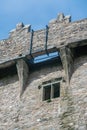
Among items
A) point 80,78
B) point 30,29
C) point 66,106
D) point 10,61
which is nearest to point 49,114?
point 66,106

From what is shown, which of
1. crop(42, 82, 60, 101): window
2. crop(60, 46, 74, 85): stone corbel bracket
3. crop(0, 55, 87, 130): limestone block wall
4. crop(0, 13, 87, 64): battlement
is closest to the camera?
crop(0, 55, 87, 130): limestone block wall

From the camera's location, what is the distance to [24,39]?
15.9 meters

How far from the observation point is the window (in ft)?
46.6

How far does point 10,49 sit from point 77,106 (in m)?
3.83

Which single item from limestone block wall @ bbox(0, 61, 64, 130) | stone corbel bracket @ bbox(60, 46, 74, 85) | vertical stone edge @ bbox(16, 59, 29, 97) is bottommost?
limestone block wall @ bbox(0, 61, 64, 130)

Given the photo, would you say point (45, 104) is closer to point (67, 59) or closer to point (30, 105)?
point (30, 105)

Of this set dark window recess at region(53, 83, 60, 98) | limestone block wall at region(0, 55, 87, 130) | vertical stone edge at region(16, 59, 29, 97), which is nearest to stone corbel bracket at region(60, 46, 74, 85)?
limestone block wall at region(0, 55, 87, 130)

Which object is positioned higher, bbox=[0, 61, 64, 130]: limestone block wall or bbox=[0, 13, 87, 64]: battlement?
bbox=[0, 13, 87, 64]: battlement

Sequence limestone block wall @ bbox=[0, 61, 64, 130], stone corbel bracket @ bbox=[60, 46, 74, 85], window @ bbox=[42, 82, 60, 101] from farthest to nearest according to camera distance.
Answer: stone corbel bracket @ bbox=[60, 46, 74, 85], window @ bbox=[42, 82, 60, 101], limestone block wall @ bbox=[0, 61, 64, 130]

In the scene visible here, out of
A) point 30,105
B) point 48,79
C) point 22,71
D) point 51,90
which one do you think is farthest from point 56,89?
point 22,71

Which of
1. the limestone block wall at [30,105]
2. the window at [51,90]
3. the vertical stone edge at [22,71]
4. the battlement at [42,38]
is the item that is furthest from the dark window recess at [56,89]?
the battlement at [42,38]

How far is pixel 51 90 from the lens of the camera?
14211 millimetres

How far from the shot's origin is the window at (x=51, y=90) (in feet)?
46.6

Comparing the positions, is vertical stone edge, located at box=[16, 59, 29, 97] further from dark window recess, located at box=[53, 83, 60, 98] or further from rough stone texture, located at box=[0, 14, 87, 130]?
dark window recess, located at box=[53, 83, 60, 98]
